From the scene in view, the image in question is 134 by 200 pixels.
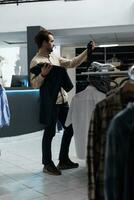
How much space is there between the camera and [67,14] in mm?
7898

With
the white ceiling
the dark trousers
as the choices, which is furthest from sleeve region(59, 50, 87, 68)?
the white ceiling

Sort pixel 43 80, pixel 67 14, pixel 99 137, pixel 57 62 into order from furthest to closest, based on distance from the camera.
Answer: pixel 67 14, pixel 57 62, pixel 43 80, pixel 99 137

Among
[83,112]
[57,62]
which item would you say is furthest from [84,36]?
[83,112]

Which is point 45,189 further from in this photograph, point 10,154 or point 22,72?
point 22,72

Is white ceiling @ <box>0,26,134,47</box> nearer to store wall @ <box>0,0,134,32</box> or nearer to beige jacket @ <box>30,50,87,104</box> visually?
store wall @ <box>0,0,134,32</box>

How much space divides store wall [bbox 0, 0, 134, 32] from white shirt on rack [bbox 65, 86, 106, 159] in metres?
4.98

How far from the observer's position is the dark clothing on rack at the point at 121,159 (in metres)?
1.13

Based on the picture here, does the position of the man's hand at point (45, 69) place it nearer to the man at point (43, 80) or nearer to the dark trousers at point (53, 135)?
the man at point (43, 80)

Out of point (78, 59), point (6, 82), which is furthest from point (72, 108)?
point (6, 82)

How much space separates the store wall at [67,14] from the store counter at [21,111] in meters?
2.56

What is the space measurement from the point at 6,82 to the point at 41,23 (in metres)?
3.88

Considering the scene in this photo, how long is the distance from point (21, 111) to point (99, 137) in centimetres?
437

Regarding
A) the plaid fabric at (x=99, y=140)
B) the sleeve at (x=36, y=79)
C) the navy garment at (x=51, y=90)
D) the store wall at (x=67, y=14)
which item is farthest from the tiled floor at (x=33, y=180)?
the store wall at (x=67, y=14)

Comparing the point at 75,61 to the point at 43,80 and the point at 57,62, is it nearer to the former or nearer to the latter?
the point at 57,62
